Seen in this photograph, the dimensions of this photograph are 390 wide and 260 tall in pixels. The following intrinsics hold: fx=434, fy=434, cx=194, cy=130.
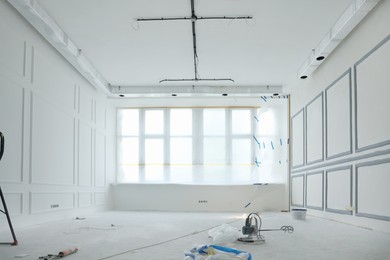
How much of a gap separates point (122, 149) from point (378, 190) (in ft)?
28.7

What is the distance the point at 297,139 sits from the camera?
11742 millimetres

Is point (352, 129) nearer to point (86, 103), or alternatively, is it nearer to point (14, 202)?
point (14, 202)

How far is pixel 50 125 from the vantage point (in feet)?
A: 27.3

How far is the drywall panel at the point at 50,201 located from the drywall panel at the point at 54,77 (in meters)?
1.87

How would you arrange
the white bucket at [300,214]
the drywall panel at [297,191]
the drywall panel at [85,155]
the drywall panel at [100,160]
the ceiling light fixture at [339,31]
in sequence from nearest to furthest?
the ceiling light fixture at [339,31] → the white bucket at [300,214] → the drywall panel at [85,155] → the drywall panel at [297,191] → the drywall panel at [100,160]

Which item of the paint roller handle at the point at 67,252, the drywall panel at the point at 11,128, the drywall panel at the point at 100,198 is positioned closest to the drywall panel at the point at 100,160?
the drywall panel at the point at 100,198

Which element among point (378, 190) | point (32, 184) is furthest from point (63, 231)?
point (378, 190)

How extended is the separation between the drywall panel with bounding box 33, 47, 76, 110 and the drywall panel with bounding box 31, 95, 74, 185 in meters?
0.27

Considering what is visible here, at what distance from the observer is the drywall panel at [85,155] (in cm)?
1034

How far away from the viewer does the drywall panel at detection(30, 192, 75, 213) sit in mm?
7459

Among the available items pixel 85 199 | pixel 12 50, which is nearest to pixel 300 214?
pixel 85 199

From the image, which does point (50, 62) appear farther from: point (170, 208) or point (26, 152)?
point (170, 208)

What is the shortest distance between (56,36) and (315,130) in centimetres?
594

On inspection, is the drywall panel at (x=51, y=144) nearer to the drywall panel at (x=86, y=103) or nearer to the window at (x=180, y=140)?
→ the drywall panel at (x=86, y=103)
